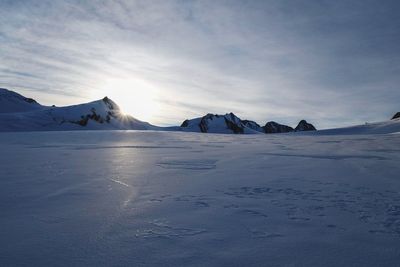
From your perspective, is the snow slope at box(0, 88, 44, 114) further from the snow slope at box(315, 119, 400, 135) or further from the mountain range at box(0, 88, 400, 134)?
the snow slope at box(315, 119, 400, 135)

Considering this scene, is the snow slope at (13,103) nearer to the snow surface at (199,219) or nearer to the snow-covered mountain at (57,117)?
the snow-covered mountain at (57,117)

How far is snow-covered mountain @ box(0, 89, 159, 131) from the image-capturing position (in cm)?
8501

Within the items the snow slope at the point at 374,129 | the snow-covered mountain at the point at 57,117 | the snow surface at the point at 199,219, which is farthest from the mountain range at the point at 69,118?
the snow surface at the point at 199,219

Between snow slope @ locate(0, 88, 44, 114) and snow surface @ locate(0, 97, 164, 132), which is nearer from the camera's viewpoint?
snow surface @ locate(0, 97, 164, 132)

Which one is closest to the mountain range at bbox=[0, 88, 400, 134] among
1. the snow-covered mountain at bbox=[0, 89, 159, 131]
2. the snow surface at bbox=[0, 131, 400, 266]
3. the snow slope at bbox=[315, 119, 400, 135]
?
the snow-covered mountain at bbox=[0, 89, 159, 131]

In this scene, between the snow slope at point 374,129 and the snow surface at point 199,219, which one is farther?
the snow slope at point 374,129

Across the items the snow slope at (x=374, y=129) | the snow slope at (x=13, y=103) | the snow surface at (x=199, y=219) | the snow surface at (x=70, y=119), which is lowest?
the snow surface at (x=199, y=219)

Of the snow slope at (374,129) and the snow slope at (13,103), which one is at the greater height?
the snow slope at (13,103)

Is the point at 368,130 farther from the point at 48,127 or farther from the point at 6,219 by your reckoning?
the point at 48,127

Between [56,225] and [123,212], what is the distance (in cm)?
54

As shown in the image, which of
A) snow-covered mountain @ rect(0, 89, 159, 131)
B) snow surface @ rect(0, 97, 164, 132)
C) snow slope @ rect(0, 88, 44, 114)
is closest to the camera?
snow surface @ rect(0, 97, 164, 132)

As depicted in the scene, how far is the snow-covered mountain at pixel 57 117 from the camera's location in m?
85.0

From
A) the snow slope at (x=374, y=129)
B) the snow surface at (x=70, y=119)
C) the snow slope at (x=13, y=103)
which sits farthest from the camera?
the snow slope at (x=13, y=103)

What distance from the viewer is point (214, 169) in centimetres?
525
